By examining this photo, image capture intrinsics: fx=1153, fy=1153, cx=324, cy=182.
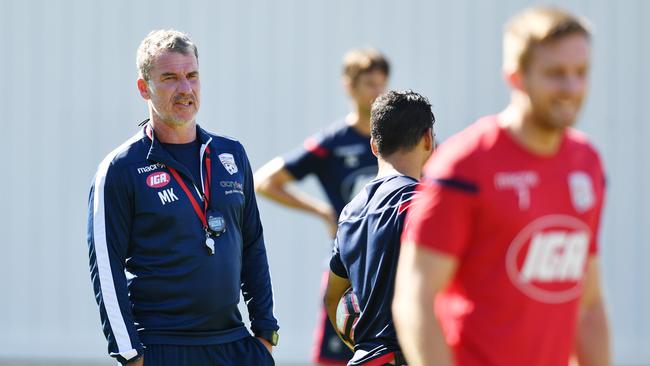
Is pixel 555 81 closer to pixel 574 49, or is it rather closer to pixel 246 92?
pixel 574 49

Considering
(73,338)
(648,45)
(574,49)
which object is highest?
(574,49)

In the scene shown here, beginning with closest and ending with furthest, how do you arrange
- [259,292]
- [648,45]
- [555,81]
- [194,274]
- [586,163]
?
1. [555,81]
2. [586,163]
3. [194,274]
4. [259,292]
5. [648,45]

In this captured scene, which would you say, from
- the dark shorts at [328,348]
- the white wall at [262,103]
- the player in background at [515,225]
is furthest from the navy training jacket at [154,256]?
the white wall at [262,103]

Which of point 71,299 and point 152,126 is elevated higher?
point 152,126

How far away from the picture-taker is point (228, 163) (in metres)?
4.71

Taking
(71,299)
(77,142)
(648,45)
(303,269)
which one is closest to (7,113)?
(77,142)

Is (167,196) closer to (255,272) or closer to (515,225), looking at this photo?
(255,272)

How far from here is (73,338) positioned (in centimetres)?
1003

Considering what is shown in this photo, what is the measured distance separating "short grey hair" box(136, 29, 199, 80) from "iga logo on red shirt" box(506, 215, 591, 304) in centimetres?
200

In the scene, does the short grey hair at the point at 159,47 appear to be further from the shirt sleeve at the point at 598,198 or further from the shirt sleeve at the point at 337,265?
the shirt sleeve at the point at 598,198

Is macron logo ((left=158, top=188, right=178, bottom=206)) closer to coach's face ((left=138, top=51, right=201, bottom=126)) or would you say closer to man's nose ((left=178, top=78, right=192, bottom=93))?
coach's face ((left=138, top=51, right=201, bottom=126))

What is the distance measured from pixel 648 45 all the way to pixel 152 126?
6.17m

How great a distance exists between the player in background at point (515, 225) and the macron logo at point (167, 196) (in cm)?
149

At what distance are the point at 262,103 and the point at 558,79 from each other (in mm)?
6902
